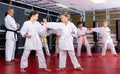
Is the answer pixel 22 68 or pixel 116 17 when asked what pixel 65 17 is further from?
pixel 116 17

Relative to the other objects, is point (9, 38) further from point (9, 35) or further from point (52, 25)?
point (52, 25)

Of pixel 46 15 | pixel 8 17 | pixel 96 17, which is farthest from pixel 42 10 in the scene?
pixel 8 17

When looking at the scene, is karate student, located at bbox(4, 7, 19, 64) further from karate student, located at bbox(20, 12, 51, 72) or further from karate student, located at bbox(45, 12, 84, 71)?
karate student, located at bbox(45, 12, 84, 71)

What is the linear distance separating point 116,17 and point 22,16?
15.7ft

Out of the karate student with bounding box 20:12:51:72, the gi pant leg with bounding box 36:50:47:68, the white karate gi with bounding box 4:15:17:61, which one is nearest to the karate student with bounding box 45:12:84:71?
the karate student with bounding box 20:12:51:72

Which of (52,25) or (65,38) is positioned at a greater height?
(52,25)

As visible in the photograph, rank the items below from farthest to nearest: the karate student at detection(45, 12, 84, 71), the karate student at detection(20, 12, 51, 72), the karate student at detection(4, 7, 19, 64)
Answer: the karate student at detection(4, 7, 19, 64) < the karate student at detection(45, 12, 84, 71) < the karate student at detection(20, 12, 51, 72)

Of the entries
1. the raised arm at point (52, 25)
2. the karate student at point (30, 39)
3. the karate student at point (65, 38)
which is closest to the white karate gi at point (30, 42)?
the karate student at point (30, 39)

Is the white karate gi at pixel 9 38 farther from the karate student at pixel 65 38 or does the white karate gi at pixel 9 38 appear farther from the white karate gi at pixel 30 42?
the karate student at pixel 65 38

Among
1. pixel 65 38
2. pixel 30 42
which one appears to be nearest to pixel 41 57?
pixel 30 42

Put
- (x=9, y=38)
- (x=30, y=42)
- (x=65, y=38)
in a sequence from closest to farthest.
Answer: (x=30, y=42) < (x=65, y=38) < (x=9, y=38)

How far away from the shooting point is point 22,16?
8.67 m

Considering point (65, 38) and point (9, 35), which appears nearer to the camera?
point (65, 38)

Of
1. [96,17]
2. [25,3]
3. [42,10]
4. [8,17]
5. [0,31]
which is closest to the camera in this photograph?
[8,17]
